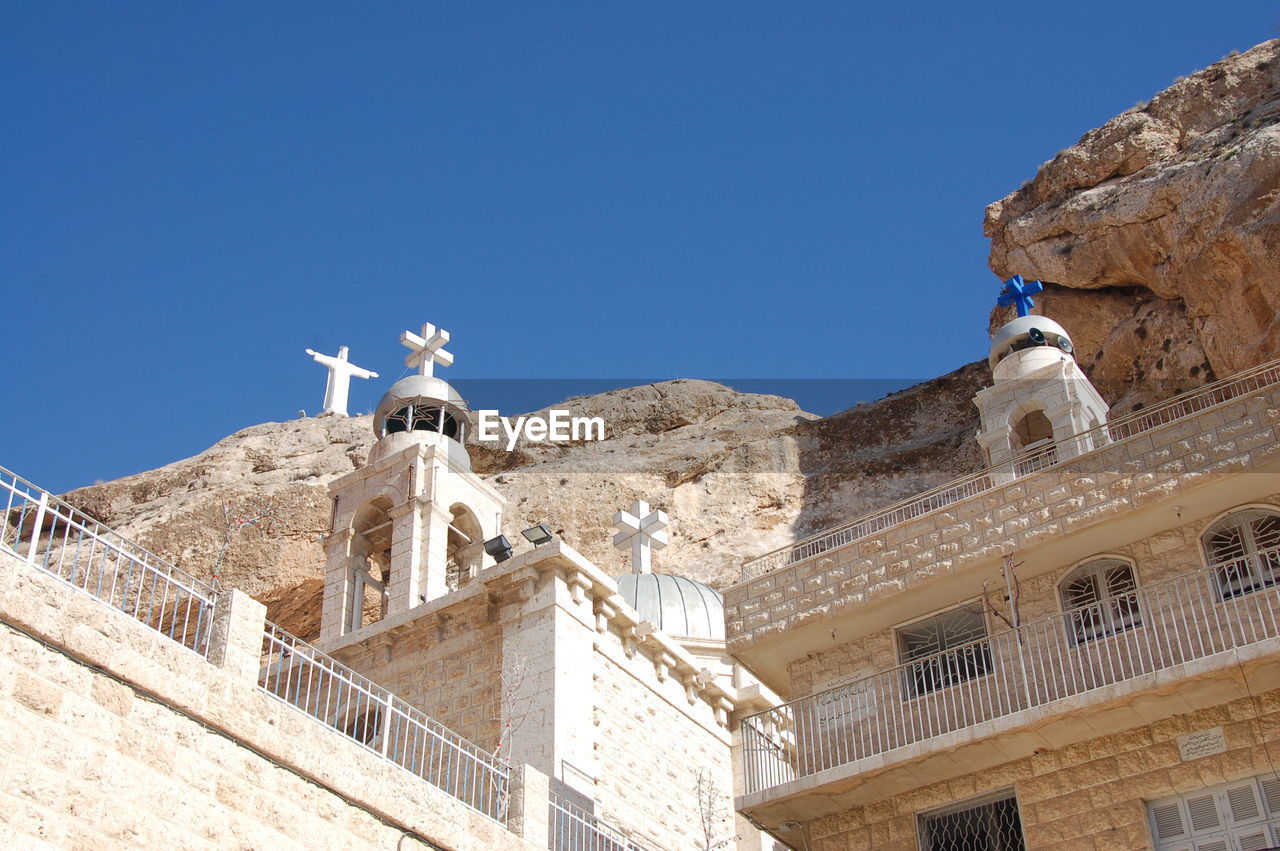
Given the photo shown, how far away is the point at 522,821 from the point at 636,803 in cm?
524

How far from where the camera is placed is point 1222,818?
10.5m

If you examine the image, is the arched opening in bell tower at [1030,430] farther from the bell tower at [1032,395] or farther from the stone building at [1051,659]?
the stone building at [1051,659]

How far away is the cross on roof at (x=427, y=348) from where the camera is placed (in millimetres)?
23938

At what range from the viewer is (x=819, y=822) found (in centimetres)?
1255

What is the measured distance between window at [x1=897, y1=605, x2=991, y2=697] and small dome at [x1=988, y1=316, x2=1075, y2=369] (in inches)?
235

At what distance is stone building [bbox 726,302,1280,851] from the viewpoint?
10711 millimetres

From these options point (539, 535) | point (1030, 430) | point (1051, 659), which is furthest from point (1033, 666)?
point (539, 535)

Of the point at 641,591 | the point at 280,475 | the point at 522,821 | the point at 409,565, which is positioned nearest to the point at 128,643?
the point at 522,821

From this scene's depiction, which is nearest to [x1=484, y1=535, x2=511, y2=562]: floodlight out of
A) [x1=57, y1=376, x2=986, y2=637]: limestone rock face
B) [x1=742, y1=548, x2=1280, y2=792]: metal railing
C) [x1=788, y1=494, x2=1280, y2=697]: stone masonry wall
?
[x1=788, y1=494, x2=1280, y2=697]: stone masonry wall

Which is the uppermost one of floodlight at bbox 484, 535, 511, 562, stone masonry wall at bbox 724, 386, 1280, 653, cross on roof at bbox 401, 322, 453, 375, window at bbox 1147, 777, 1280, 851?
cross on roof at bbox 401, 322, 453, 375

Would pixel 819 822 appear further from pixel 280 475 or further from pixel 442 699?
pixel 280 475

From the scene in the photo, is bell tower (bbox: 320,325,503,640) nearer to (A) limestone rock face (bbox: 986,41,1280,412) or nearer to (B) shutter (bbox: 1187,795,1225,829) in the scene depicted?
(B) shutter (bbox: 1187,795,1225,829)

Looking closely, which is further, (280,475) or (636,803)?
(280,475)

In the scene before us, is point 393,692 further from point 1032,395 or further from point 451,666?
point 1032,395
